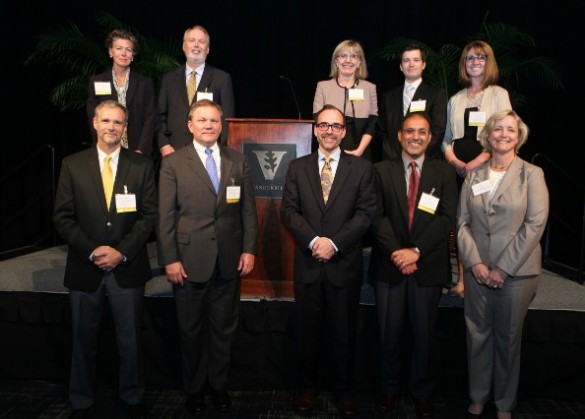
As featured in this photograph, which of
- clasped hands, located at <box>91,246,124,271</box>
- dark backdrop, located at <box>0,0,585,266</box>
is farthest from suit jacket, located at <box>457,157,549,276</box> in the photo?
dark backdrop, located at <box>0,0,585,266</box>

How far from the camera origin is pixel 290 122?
3232 millimetres

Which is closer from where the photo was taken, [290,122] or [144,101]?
[290,122]

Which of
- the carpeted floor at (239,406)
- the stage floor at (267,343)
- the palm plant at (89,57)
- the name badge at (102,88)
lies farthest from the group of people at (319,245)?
the palm plant at (89,57)

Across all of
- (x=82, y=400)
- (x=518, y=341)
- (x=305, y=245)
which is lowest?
(x=82, y=400)

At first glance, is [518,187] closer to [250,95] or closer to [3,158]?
[250,95]

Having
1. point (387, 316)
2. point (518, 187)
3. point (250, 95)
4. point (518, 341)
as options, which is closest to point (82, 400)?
point (387, 316)

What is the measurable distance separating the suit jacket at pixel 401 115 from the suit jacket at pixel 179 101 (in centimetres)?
103

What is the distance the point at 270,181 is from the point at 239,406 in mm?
1316

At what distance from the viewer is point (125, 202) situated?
9.01ft

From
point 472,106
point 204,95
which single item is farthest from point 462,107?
point 204,95

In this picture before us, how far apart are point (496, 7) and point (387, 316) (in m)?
3.94

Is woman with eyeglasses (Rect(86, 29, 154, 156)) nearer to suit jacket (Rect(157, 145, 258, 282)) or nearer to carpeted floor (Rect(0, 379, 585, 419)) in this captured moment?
suit jacket (Rect(157, 145, 258, 282))

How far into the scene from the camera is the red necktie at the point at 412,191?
9.41 ft

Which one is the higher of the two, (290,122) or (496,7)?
(496,7)
